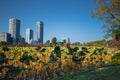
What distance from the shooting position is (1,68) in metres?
13.6

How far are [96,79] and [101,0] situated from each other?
87.1ft

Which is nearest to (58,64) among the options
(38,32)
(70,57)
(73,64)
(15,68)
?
(73,64)

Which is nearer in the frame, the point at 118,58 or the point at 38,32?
the point at 118,58

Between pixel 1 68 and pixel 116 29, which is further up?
pixel 116 29

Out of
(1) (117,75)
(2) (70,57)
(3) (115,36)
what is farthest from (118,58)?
(3) (115,36)

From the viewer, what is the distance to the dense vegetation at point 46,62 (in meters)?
13.7

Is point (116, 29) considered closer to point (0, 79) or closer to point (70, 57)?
point (70, 57)

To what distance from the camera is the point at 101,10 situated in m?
36.8

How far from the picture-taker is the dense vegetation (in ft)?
44.9

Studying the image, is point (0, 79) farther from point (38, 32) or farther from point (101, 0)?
point (38, 32)

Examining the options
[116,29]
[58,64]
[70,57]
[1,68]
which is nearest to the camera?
[1,68]

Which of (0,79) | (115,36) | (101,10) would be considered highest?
(101,10)

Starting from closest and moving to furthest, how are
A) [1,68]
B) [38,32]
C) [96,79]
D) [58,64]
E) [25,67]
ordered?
[96,79], [1,68], [25,67], [58,64], [38,32]

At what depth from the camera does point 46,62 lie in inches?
692
